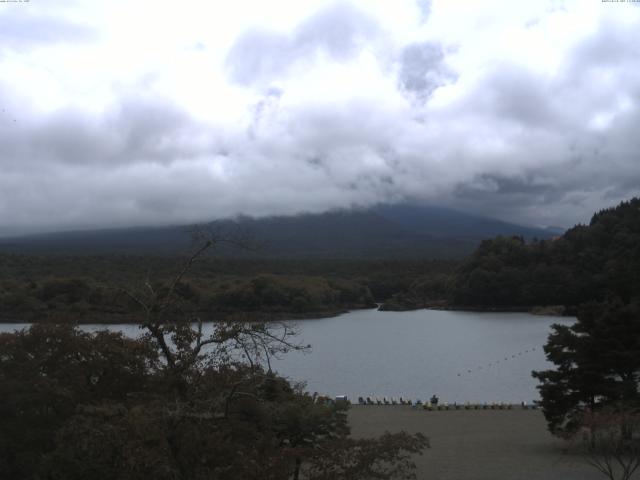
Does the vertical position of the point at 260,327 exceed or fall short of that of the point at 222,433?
it exceeds it

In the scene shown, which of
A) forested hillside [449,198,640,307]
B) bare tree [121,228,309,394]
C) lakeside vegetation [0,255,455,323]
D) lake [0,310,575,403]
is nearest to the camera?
bare tree [121,228,309,394]

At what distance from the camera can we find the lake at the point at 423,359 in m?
25.0

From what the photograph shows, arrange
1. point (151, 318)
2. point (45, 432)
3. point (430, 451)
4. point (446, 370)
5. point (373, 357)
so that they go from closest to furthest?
point (151, 318)
point (45, 432)
point (430, 451)
point (446, 370)
point (373, 357)

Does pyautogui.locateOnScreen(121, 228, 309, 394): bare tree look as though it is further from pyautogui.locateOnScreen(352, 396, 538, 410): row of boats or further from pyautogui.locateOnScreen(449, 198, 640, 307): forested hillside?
pyautogui.locateOnScreen(449, 198, 640, 307): forested hillside

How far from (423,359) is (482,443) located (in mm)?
17939

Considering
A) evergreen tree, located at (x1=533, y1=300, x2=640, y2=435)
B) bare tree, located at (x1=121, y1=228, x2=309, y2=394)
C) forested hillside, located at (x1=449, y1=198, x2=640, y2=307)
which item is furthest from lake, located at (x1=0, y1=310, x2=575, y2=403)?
evergreen tree, located at (x1=533, y1=300, x2=640, y2=435)

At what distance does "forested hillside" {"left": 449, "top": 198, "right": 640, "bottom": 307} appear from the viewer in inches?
2323

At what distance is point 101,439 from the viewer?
5.21 metres

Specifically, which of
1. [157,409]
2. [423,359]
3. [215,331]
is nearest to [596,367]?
[215,331]

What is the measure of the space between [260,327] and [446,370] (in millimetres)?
24951

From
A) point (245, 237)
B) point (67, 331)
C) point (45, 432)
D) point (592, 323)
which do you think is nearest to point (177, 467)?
point (245, 237)

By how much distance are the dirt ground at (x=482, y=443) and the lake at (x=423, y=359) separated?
366cm

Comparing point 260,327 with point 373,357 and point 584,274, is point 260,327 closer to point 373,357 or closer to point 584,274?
point 373,357

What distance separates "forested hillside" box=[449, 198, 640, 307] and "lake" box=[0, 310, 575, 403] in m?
8.13
